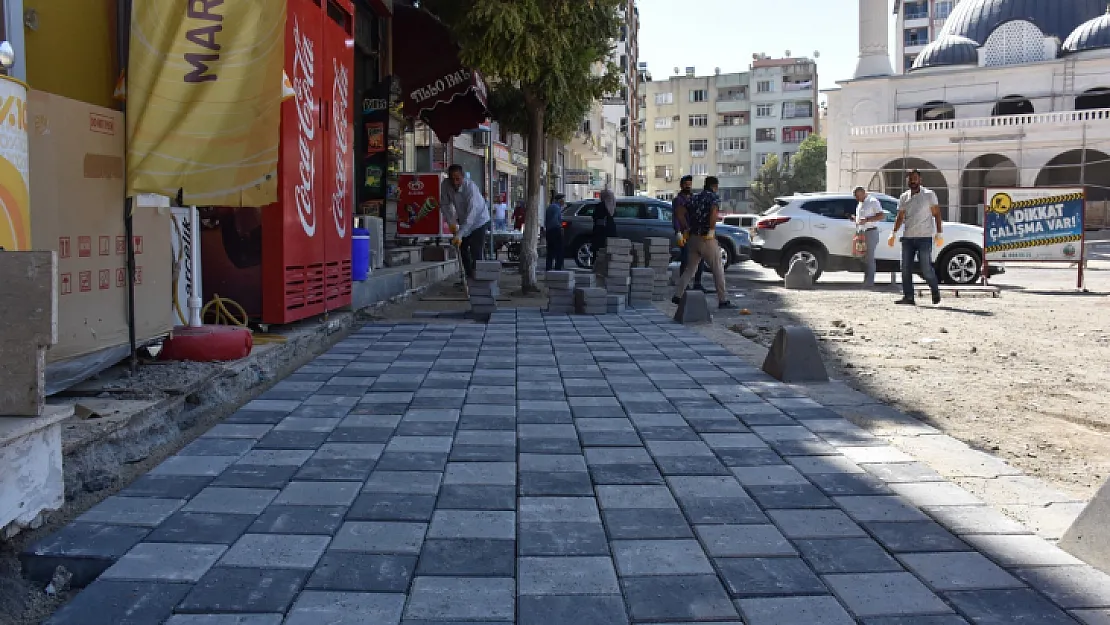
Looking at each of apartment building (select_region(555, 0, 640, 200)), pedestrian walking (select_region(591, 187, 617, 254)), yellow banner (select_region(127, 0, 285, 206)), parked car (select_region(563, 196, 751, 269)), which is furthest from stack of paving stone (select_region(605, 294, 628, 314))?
apartment building (select_region(555, 0, 640, 200))

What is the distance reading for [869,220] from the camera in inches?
630

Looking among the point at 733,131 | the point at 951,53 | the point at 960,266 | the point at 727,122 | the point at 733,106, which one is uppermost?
the point at 733,106

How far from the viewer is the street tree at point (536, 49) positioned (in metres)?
11.7

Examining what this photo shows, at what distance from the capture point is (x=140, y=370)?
5.22 m

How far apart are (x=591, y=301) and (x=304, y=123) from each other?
15.7 ft

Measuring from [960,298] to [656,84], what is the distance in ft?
330

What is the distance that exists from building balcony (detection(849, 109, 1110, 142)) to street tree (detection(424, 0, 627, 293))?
39.5 meters

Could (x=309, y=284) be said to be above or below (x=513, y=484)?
above

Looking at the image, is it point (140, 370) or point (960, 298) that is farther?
point (960, 298)

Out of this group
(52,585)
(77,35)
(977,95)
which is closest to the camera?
(52,585)

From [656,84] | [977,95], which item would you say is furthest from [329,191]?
[656,84]

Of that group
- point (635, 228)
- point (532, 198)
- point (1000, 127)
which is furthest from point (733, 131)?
point (532, 198)

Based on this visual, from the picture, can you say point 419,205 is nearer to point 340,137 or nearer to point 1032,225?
point 340,137

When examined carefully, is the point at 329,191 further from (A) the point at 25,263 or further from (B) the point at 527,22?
(A) the point at 25,263
